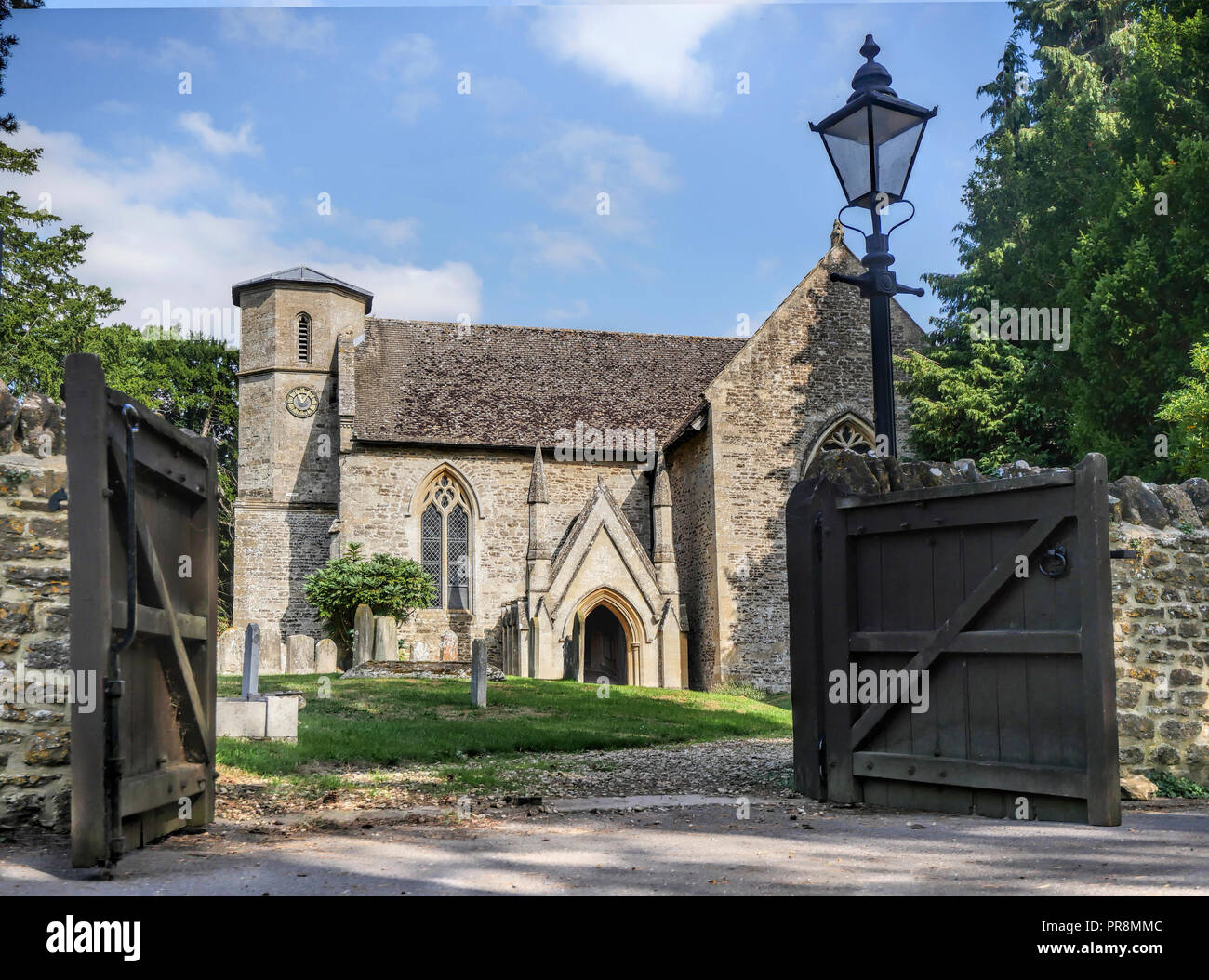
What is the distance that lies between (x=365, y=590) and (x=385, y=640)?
1940 millimetres

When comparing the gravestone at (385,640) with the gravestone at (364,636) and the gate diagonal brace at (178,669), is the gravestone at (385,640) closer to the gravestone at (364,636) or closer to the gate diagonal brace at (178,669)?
the gravestone at (364,636)

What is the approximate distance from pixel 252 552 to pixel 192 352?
20.2 metres

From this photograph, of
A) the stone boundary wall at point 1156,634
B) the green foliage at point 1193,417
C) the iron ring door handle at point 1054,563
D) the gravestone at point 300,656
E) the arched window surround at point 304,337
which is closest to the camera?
the iron ring door handle at point 1054,563

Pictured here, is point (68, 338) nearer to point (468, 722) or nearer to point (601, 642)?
point (601, 642)

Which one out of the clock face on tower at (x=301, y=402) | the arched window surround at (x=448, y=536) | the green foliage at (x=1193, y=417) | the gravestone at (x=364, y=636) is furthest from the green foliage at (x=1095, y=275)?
the clock face on tower at (x=301, y=402)

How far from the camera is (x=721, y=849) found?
521 cm

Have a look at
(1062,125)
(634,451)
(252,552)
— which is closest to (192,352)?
(252,552)

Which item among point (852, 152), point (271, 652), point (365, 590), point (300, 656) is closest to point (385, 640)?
point (365, 590)

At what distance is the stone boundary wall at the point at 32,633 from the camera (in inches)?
224

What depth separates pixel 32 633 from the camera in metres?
5.83

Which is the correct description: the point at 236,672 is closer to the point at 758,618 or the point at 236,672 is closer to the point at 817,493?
the point at 758,618

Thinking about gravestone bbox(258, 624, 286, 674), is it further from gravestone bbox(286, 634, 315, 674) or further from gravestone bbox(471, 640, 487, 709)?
gravestone bbox(471, 640, 487, 709)

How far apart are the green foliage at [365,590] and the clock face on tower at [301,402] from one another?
7.02 m

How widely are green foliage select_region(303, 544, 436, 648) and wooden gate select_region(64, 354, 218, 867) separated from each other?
19239 millimetres
